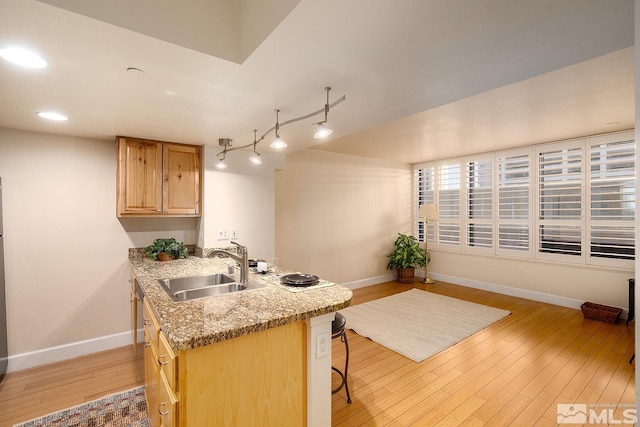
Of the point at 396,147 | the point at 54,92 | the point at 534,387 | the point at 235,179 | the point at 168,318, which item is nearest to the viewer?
the point at 168,318

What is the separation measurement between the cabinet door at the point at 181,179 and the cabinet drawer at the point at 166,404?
2093 millimetres

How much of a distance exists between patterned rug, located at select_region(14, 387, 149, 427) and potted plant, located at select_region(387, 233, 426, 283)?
4.68 metres

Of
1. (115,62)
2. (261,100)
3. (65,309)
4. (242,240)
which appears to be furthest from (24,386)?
(261,100)

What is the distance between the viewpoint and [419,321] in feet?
12.6

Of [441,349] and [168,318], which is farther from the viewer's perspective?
[441,349]

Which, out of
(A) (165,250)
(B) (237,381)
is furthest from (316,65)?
(A) (165,250)

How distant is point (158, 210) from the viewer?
10.3 feet

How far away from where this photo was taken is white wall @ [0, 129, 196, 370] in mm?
2787

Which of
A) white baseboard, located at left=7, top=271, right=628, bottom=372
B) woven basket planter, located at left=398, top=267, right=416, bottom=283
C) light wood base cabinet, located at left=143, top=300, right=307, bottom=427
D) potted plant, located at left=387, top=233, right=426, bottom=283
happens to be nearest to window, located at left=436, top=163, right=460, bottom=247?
potted plant, located at left=387, top=233, right=426, bottom=283

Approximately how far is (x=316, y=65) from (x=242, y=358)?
1.56 metres

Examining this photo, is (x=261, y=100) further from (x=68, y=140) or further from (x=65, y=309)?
(x=65, y=309)

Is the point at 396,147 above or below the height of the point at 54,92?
above

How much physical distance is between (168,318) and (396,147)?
14.0 feet

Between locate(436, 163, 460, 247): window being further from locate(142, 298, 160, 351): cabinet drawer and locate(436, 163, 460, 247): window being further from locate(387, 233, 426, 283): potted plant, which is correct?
locate(142, 298, 160, 351): cabinet drawer
